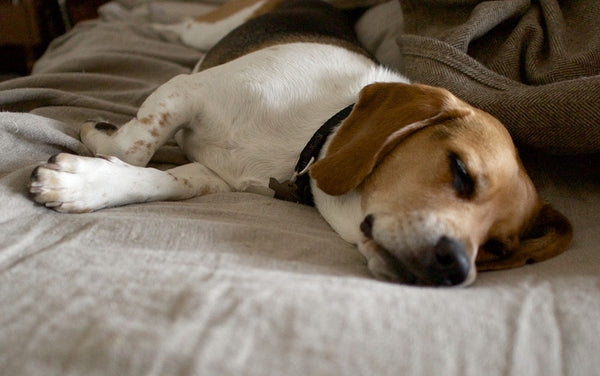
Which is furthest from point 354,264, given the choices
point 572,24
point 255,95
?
point 572,24

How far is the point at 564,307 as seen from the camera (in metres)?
1.07

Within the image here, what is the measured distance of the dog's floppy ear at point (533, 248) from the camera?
1483 mm

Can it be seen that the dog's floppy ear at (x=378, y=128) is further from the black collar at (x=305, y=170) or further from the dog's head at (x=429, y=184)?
the black collar at (x=305, y=170)

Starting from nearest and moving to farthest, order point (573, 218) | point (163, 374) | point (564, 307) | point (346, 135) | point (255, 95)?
point (163, 374)
point (564, 307)
point (346, 135)
point (573, 218)
point (255, 95)

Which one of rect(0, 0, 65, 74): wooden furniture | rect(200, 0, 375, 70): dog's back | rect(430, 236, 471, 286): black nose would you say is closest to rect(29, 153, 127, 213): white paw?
rect(430, 236, 471, 286): black nose

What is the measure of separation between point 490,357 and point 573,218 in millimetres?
1059

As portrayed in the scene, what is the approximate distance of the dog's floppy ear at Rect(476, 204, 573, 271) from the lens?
58.4 inches

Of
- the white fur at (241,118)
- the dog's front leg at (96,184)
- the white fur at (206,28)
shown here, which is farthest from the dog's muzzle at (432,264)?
the white fur at (206,28)

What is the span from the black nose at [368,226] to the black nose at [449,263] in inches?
8.2

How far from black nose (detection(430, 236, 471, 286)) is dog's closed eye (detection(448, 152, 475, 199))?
20cm

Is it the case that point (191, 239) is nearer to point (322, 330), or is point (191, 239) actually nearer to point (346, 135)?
point (322, 330)

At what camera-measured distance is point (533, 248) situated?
4.99ft

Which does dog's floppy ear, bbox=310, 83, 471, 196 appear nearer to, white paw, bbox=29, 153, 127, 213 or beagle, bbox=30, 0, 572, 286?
beagle, bbox=30, 0, 572, 286

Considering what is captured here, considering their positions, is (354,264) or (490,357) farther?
(354,264)
